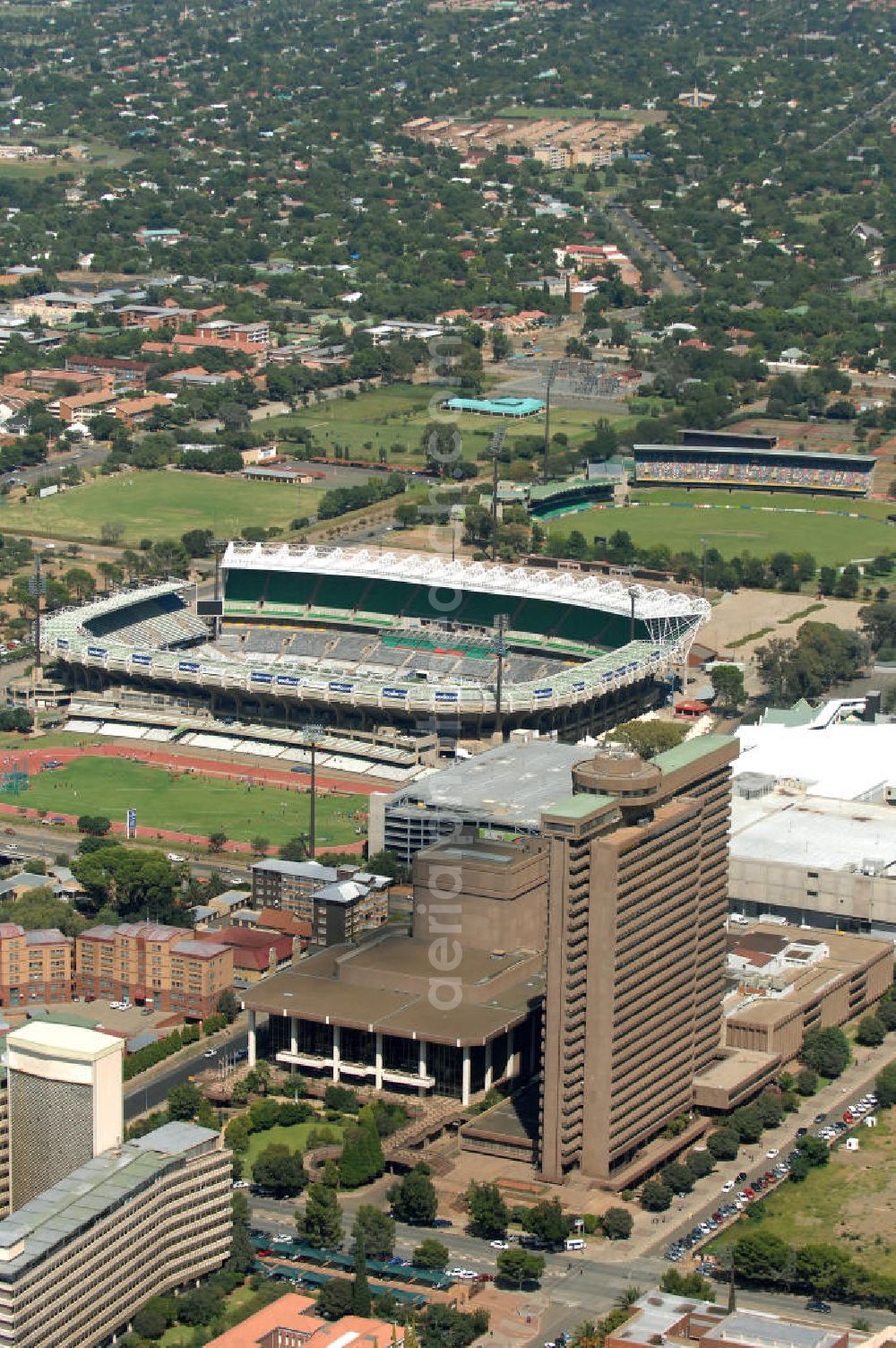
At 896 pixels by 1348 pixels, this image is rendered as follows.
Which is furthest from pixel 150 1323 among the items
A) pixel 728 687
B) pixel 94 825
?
pixel 728 687

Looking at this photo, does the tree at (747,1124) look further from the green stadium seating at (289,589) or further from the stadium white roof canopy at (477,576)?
the green stadium seating at (289,589)

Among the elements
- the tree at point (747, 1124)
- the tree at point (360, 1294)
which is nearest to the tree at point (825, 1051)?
the tree at point (747, 1124)

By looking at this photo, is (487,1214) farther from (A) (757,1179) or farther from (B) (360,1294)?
(A) (757,1179)

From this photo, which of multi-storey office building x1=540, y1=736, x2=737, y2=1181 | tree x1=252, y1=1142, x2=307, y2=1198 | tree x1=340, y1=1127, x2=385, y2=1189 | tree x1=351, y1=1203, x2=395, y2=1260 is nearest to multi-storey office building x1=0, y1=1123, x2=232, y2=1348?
tree x1=351, y1=1203, x2=395, y2=1260

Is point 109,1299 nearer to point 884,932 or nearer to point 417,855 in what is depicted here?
point 417,855

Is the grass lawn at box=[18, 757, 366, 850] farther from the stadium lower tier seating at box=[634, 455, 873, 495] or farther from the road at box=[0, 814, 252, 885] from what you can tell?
the stadium lower tier seating at box=[634, 455, 873, 495]
